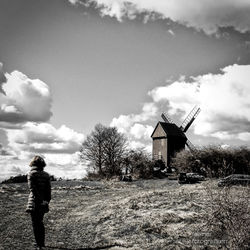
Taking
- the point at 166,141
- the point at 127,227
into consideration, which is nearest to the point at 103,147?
the point at 166,141

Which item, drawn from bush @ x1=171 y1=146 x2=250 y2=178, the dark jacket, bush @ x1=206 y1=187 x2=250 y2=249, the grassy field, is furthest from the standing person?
bush @ x1=171 y1=146 x2=250 y2=178

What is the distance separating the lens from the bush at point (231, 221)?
6.37 metres

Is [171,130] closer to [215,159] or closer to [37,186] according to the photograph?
[215,159]

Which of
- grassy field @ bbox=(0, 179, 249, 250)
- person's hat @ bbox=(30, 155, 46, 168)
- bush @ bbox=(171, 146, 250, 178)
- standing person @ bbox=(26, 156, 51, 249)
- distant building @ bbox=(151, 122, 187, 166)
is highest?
distant building @ bbox=(151, 122, 187, 166)

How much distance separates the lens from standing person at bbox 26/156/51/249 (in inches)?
266

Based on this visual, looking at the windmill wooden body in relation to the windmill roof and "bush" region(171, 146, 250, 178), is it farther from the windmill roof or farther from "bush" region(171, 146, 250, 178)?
"bush" region(171, 146, 250, 178)

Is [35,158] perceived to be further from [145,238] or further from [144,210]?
[144,210]

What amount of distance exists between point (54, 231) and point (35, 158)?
321 cm

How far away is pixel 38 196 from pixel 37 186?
0.23 metres

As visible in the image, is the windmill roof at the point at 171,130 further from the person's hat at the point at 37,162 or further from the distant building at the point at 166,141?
the person's hat at the point at 37,162

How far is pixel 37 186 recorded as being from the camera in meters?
6.93

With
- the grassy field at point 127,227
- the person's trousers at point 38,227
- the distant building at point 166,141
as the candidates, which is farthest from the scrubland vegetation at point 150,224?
the distant building at point 166,141

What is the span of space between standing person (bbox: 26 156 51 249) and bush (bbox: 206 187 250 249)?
12.9 ft

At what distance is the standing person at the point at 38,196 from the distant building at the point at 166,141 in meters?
46.6
